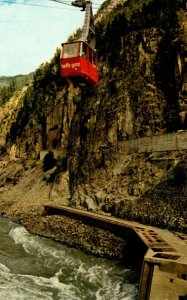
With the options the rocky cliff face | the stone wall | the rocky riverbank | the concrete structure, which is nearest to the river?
the rocky riverbank

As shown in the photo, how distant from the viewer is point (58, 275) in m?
24.0

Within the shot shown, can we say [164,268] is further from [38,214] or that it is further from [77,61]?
[38,214]

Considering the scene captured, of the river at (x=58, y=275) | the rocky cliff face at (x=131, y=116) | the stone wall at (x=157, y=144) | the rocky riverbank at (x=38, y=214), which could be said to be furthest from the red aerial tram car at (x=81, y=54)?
the river at (x=58, y=275)

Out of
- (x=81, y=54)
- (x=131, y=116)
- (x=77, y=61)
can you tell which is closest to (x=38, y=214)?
(x=131, y=116)

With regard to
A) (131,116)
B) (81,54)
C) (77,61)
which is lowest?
(131,116)

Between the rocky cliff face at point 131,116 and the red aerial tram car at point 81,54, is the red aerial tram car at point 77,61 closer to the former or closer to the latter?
the red aerial tram car at point 81,54

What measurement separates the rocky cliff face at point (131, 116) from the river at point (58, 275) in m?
6.34

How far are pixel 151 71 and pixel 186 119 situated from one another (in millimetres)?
8580

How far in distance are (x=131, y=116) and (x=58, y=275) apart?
2275cm

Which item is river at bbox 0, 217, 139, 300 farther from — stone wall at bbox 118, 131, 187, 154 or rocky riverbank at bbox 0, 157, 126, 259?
stone wall at bbox 118, 131, 187, 154

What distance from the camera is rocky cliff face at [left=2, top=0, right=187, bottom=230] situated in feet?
112

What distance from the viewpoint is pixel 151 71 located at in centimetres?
4234

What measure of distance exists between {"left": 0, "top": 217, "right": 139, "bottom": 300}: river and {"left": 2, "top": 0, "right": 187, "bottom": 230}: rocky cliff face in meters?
6.34

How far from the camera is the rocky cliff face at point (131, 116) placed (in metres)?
34.0
